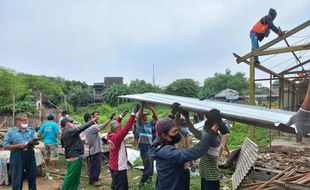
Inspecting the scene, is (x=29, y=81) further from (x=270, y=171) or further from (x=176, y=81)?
(x=270, y=171)

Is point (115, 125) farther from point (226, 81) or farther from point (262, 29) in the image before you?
point (226, 81)

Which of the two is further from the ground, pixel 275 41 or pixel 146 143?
pixel 275 41

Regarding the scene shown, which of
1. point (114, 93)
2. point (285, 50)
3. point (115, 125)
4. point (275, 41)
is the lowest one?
point (115, 125)

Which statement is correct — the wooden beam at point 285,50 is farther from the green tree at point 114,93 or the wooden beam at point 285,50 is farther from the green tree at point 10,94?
the green tree at point 114,93

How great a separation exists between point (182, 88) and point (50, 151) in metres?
28.8

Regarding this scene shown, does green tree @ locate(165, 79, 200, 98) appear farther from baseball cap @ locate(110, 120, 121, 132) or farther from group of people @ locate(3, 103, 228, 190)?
baseball cap @ locate(110, 120, 121, 132)

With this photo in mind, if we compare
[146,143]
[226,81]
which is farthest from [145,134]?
[226,81]

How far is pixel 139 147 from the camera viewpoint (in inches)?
311

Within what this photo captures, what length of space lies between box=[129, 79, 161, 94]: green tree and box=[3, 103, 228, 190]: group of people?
90.6ft

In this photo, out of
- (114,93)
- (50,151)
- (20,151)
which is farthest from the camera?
(114,93)

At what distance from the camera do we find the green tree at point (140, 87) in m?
37.8

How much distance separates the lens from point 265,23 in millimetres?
9883

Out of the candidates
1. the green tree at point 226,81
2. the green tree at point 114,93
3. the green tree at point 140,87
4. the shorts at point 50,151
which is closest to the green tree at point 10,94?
the shorts at point 50,151

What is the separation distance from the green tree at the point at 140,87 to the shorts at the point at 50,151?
26.6 meters
